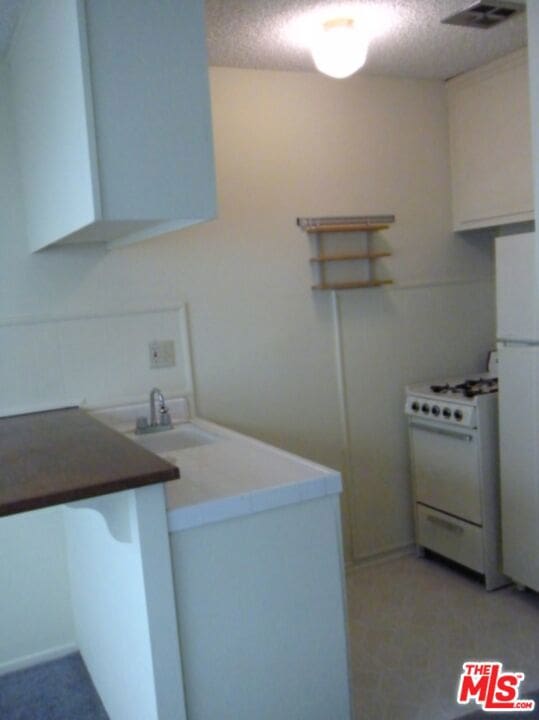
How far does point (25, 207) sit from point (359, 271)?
1590mm

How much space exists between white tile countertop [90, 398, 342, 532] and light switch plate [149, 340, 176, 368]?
68cm

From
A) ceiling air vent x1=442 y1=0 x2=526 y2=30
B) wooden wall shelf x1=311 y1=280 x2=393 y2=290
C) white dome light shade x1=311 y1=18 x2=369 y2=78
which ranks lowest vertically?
wooden wall shelf x1=311 y1=280 x2=393 y2=290

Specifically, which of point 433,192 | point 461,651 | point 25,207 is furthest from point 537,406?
point 25,207

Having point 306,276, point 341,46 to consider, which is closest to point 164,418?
point 306,276

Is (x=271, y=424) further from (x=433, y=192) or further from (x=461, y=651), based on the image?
(x=433, y=192)

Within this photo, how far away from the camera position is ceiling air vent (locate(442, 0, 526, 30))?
8.36 feet

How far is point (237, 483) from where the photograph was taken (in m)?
1.91

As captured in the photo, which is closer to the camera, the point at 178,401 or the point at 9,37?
the point at 9,37

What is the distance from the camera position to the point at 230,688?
1830 millimetres

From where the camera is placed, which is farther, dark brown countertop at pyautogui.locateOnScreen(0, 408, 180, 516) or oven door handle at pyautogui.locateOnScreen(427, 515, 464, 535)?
oven door handle at pyautogui.locateOnScreen(427, 515, 464, 535)

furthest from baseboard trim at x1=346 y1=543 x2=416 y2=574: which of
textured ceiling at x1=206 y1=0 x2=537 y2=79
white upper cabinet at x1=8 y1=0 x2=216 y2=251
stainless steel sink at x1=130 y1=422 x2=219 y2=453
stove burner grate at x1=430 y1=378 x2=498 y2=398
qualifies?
textured ceiling at x1=206 y1=0 x2=537 y2=79

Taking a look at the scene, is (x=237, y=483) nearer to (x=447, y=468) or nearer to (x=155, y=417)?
(x=155, y=417)

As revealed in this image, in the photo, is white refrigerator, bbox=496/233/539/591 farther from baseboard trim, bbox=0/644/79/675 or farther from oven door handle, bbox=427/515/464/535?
baseboard trim, bbox=0/644/79/675

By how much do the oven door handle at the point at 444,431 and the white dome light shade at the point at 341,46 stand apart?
5.42 feet
